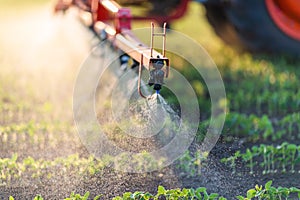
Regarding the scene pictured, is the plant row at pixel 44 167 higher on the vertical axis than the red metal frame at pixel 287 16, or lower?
lower

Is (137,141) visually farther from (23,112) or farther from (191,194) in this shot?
(23,112)

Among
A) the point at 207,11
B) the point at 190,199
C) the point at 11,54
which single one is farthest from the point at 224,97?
the point at 11,54

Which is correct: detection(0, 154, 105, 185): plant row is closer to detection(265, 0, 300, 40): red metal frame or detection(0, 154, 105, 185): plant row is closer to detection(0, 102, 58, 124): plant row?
detection(0, 102, 58, 124): plant row

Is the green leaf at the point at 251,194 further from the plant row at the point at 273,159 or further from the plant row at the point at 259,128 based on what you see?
the plant row at the point at 259,128

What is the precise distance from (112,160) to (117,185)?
10.1 inches

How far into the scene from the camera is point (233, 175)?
15.4ft

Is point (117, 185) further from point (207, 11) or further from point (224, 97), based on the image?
point (207, 11)

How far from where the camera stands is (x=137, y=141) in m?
4.64

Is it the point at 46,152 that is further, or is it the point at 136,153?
the point at 46,152

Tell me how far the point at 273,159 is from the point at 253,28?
2.12m

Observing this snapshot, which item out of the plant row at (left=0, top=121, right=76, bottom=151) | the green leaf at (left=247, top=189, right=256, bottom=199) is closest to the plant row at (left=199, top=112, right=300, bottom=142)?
the plant row at (left=0, top=121, right=76, bottom=151)

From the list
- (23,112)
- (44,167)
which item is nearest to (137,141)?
(44,167)

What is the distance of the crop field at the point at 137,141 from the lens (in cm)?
452

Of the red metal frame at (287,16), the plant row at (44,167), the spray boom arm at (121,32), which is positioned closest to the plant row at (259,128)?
the spray boom arm at (121,32)
